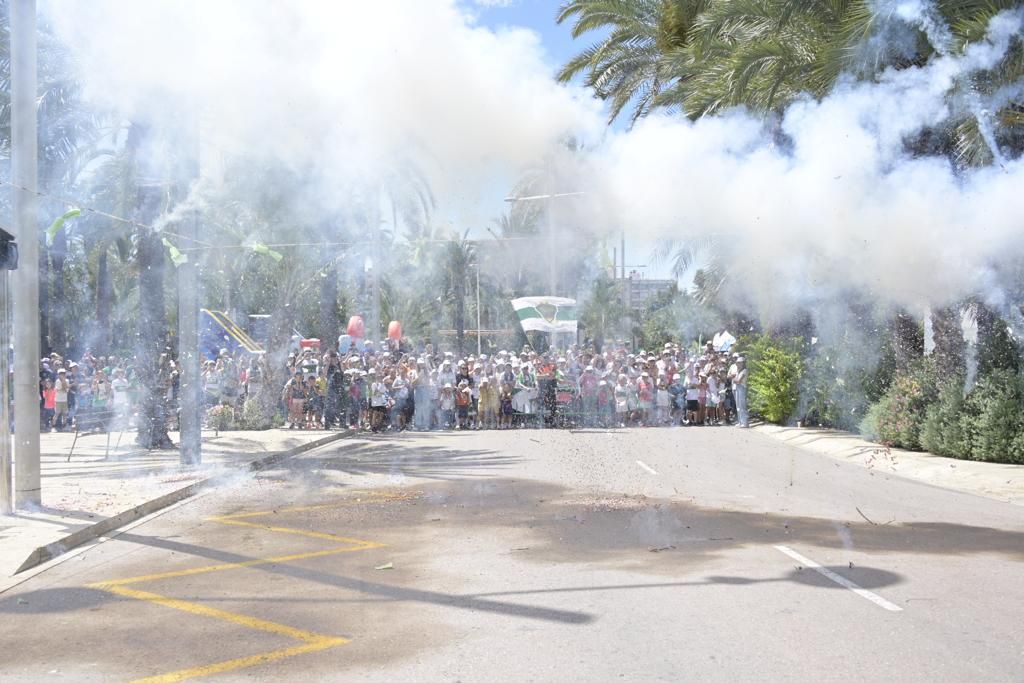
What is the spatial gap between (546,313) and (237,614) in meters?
20.7

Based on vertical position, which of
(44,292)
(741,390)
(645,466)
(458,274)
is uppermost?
(458,274)

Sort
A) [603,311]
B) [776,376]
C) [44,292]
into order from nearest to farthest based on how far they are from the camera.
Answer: [776,376]
[44,292]
[603,311]

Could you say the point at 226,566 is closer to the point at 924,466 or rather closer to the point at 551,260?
the point at 924,466

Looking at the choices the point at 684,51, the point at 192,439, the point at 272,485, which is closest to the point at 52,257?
the point at 192,439

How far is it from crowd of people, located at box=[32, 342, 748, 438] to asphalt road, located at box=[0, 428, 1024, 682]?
31.8 feet

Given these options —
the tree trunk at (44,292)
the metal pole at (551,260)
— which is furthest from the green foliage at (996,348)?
the tree trunk at (44,292)

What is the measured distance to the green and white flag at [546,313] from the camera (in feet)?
84.5

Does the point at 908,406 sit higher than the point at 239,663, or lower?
higher

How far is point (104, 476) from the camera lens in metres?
12.8

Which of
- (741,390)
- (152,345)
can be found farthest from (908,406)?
(152,345)

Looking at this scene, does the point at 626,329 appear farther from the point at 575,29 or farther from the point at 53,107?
the point at 53,107

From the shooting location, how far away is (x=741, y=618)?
5727mm

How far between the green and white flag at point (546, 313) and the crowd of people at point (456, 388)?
306cm

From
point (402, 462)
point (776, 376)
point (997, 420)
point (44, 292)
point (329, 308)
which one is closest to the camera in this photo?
point (997, 420)
